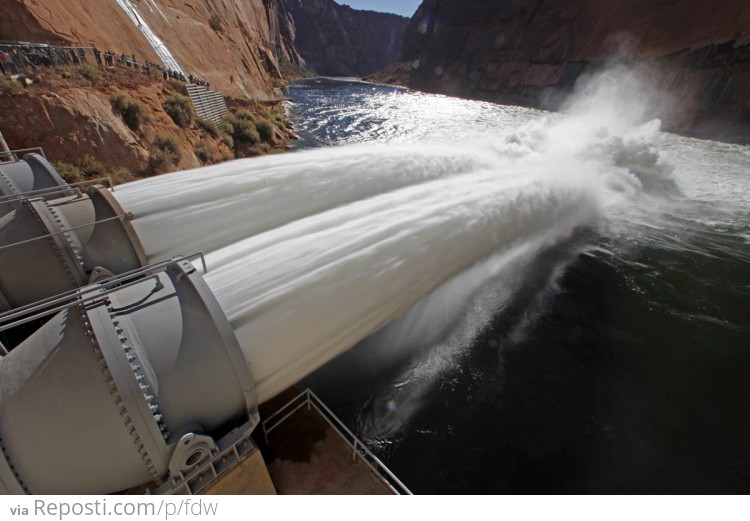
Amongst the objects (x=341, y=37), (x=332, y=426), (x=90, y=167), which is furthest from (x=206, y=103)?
(x=341, y=37)

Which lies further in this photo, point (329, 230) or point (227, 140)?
point (227, 140)

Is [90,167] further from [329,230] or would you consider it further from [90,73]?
[329,230]

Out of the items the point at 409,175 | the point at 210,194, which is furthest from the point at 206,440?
the point at 409,175

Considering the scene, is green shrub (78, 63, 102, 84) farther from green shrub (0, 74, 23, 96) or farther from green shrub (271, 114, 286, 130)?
green shrub (271, 114, 286, 130)

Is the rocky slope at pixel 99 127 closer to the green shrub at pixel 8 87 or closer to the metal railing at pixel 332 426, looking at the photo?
the green shrub at pixel 8 87

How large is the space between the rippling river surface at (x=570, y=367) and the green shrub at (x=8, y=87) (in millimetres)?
15543

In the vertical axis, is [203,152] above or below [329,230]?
below

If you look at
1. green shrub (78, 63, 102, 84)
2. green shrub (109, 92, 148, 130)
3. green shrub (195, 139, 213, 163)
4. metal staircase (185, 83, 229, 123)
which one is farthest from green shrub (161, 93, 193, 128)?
green shrub (78, 63, 102, 84)

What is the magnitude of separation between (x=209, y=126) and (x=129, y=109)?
18.1 feet

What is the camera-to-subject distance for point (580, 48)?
6131cm

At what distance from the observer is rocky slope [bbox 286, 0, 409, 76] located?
6348 inches

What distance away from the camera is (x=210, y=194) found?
800 centimetres
